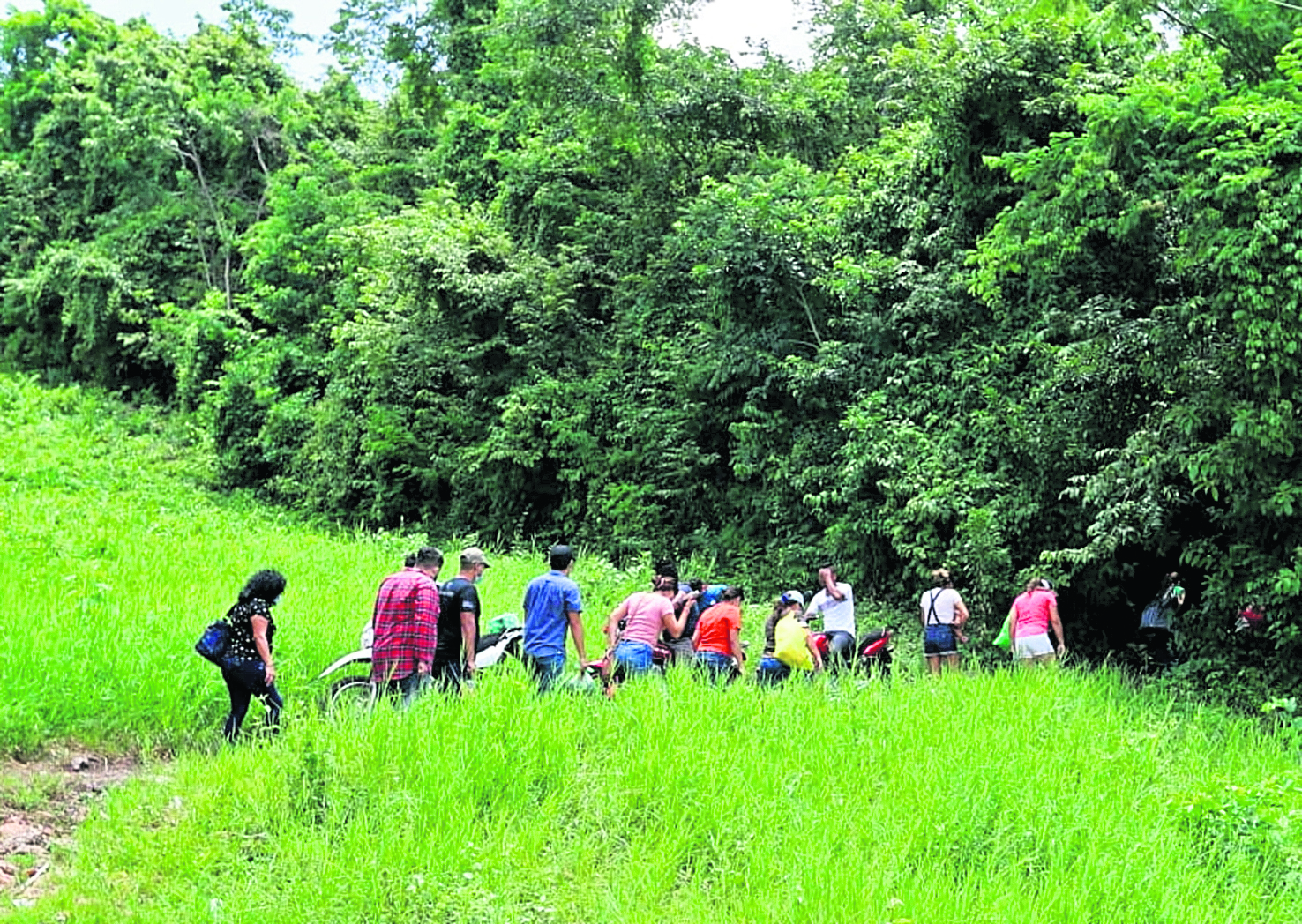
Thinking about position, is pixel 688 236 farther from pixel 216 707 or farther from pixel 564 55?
pixel 216 707

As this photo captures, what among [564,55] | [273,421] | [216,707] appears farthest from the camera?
[273,421]

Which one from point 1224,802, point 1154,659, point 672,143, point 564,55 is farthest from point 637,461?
A: point 1224,802

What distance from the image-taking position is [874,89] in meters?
20.4

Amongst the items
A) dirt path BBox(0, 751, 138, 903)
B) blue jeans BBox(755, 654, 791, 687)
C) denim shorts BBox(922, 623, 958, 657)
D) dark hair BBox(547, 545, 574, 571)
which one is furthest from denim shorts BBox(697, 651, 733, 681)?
dirt path BBox(0, 751, 138, 903)

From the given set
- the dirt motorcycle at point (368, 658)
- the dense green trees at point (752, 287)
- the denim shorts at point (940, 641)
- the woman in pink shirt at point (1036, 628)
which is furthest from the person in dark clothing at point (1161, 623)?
the dirt motorcycle at point (368, 658)

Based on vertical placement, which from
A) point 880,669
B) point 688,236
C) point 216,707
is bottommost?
point 216,707

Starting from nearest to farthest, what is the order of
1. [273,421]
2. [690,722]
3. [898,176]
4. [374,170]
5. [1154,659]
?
1. [690,722]
2. [1154,659]
3. [898,176]
4. [273,421]
5. [374,170]

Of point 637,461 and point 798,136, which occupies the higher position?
point 798,136

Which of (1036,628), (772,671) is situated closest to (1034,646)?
(1036,628)

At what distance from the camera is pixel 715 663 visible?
898cm

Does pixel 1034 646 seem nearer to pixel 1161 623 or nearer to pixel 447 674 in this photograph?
A: pixel 1161 623

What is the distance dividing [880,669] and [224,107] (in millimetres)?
26996

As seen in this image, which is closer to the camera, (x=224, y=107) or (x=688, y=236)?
(x=688, y=236)

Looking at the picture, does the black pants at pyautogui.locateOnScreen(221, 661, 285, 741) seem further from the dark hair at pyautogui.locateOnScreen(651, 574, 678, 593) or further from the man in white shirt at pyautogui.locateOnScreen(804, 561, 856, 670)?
the man in white shirt at pyautogui.locateOnScreen(804, 561, 856, 670)
